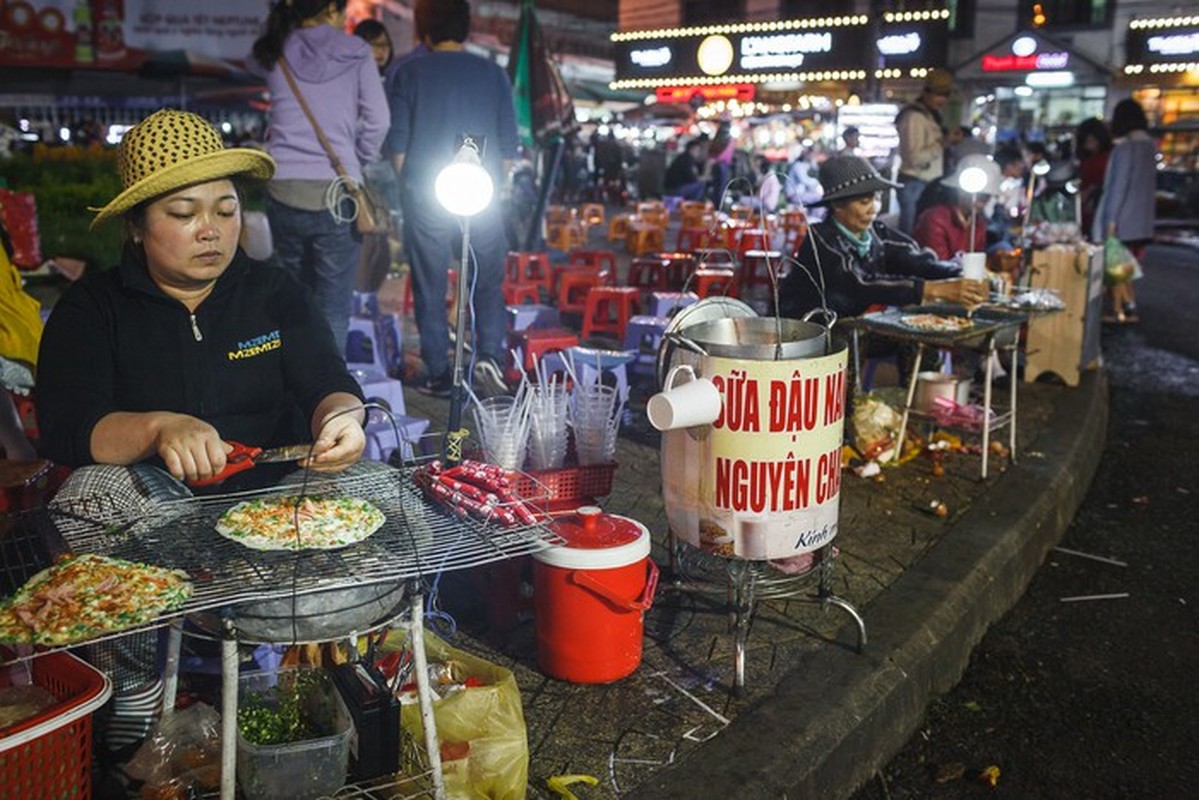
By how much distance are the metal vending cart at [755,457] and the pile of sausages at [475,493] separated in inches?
29.7

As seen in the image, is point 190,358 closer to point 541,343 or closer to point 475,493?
point 475,493

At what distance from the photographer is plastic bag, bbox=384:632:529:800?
106 inches

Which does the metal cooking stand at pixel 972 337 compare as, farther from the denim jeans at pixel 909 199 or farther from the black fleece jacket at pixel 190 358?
the denim jeans at pixel 909 199

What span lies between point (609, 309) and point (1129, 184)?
20.5 ft

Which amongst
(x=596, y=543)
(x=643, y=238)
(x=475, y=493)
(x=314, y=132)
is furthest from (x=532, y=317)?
(x=643, y=238)

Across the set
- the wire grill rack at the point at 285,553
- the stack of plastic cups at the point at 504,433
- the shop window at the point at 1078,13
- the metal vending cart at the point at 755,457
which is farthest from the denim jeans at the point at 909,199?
the shop window at the point at 1078,13

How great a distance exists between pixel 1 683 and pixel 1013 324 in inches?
210

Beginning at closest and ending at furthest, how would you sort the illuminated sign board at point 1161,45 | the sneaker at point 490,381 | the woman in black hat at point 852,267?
the woman in black hat at point 852,267 → the sneaker at point 490,381 → the illuminated sign board at point 1161,45

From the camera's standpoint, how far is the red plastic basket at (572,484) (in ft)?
12.9

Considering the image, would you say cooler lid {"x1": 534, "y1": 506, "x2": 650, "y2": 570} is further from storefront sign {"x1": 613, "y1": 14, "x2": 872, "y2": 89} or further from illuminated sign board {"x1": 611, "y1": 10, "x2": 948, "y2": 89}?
storefront sign {"x1": 613, "y1": 14, "x2": 872, "y2": 89}

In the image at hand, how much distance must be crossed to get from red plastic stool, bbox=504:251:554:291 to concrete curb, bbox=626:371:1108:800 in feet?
20.7

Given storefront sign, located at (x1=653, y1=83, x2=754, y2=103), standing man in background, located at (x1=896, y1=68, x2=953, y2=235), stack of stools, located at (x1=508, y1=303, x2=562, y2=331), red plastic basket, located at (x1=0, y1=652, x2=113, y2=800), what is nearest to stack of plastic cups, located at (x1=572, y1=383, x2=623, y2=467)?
red plastic basket, located at (x1=0, y1=652, x2=113, y2=800)

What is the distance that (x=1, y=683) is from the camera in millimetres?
2561

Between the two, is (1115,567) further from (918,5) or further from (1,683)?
(918,5)
